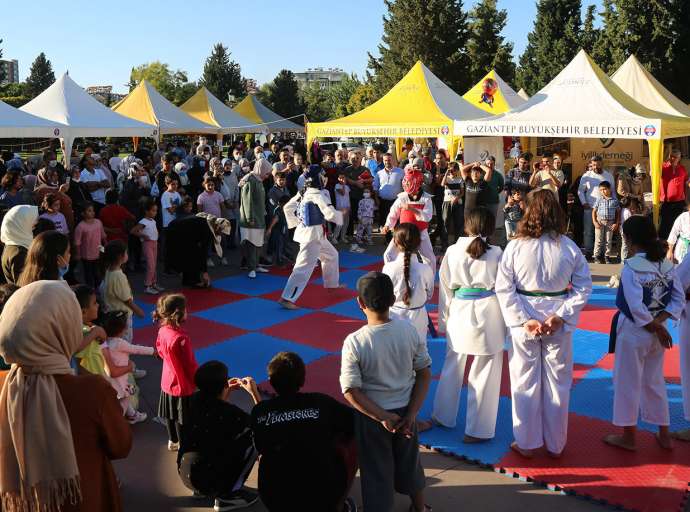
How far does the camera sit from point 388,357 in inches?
132

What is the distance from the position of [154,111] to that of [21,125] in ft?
34.8

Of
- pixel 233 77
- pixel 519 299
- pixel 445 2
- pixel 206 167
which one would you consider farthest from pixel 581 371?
pixel 233 77

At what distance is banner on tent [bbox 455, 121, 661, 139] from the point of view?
37.2 feet

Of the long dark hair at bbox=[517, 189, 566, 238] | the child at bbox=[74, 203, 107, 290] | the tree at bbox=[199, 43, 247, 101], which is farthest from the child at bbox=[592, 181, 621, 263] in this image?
the tree at bbox=[199, 43, 247, 101]

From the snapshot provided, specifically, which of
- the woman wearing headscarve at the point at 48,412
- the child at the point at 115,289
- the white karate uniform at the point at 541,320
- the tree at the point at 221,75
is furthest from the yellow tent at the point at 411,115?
the tree at the point at 221,75

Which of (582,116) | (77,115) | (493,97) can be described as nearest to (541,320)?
(582,116)

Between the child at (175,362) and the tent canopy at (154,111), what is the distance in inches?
757

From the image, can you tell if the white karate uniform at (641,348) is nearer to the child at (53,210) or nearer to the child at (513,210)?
the child at (513,210)

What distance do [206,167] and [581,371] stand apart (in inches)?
364

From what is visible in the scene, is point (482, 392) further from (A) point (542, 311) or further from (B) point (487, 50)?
(B) point (487, 50)

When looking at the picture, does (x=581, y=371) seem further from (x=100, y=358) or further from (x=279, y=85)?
(x=279, y=85)

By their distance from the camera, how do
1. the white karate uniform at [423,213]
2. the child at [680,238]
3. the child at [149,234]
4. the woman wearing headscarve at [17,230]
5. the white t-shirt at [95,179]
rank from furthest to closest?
the white t-shirt at [95,179]
the child at [149,234]
the white karate uniform at [423,213]
the child at [680,238]
the woman wearing headscarve at [17,230]

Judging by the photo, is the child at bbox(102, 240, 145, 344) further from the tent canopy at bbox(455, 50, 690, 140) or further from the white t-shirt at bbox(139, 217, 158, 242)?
the tent canopy at bbox(455, 50, 690, 140)

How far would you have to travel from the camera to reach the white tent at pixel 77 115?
15.0 meters
